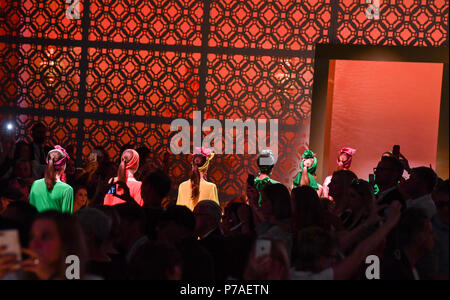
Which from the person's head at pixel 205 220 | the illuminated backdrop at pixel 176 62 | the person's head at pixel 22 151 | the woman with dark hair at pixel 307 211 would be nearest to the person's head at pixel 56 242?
the person's head at pixel 205 220

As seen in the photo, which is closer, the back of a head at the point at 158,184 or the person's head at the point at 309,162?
the back of a head at the point at 158,184

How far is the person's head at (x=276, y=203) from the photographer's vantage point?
12.1 feet

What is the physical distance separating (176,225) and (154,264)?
90 centimetres

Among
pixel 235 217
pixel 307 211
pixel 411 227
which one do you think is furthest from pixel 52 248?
pixel 235 217

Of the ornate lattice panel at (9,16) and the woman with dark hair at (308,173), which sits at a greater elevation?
the ornate lattice panel at (9,16)

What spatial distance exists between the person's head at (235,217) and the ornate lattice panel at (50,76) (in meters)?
5.62

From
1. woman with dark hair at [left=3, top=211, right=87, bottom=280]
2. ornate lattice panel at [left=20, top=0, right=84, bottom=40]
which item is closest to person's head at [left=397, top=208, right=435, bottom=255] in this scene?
woman with dark hair at [left=3, top=211, right=87, bottom=280]

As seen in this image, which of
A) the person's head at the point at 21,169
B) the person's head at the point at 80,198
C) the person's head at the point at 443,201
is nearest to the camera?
the person's head at the point at 443,201

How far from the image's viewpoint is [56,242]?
2.44m

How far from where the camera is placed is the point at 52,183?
4992 millimetres

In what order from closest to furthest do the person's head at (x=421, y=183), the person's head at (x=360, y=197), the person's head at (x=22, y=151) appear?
1. the person's head at (x=360, y=197)
2. the person's head at (x=421, y=183)
3. the person's head at (x=22, y=151)

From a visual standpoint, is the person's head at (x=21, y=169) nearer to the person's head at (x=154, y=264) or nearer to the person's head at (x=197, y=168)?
the person's head at (x=197, y=168)

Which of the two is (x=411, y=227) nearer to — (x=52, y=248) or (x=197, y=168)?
(x=52, y=248)

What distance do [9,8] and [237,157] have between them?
4517mm
